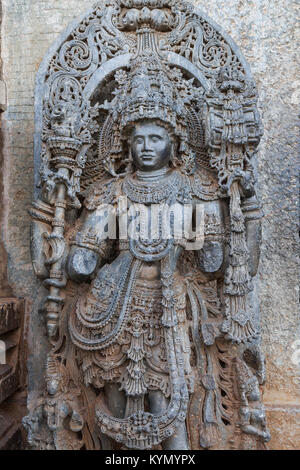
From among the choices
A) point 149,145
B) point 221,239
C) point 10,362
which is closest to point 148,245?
point 221,239

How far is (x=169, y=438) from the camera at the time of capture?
269 cm

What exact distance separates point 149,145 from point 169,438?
186cm

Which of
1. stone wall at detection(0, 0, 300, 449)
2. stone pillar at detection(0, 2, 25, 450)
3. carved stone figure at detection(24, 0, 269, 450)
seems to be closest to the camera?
carved stone figure at detection(24, 0, 269, 450)

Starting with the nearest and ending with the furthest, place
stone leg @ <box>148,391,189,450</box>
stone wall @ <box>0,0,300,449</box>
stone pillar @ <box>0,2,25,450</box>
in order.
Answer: stone leg @ <box>148,391,189,450</box>, stone pillar @ <box>0,2,25,450</box>, stone wall @ <box>0,0,300,449</box>

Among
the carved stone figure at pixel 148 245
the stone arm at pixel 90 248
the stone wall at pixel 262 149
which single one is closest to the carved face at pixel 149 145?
the carved stone figure at pixel 148 245

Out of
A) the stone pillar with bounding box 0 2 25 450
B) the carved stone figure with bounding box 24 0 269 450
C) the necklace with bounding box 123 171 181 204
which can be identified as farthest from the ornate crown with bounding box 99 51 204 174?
the stone pillar with bounding box 0 2 25 450

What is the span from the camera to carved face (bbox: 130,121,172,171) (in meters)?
3.03

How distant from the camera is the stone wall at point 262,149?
3.26 metres

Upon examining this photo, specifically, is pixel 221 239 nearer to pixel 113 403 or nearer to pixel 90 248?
pixel 90 248

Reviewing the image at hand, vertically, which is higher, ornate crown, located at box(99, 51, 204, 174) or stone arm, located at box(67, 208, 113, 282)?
ornate crown, located at box(99, 51, 204, 174)

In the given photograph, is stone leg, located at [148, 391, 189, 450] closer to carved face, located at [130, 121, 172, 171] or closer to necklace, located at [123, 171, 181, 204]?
necklace, located at [123, 171, 181, 204]

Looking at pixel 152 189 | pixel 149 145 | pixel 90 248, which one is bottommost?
pixel 90 248
